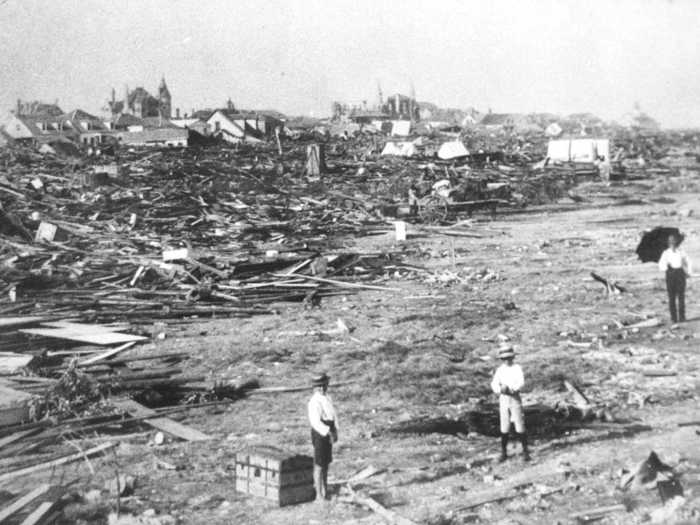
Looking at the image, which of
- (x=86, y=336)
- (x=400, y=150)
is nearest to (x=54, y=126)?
(x=400, y=150)

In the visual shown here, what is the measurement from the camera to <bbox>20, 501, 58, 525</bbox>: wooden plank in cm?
587

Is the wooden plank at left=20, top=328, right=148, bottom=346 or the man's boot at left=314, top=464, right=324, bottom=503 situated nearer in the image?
the man's boot at left=314, top=464, right=324, bottom=503

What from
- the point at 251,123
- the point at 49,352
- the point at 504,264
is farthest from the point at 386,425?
→ the point at 251,123

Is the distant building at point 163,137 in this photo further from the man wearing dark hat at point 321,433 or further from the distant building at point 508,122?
the distant building at point 508,122

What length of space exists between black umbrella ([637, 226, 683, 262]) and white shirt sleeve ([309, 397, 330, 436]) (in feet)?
40.3

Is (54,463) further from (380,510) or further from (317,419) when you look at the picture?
(380,510)

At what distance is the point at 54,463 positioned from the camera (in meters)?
7.28

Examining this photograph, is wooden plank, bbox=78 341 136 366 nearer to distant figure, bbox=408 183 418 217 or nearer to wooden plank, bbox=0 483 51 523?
wooden plank, bbox=0 483 51 523

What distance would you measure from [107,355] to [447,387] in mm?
5152

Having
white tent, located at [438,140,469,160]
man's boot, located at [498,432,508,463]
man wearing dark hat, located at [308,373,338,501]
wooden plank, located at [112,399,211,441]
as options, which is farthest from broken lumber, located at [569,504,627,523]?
white tent, located at [438,140,469,160]

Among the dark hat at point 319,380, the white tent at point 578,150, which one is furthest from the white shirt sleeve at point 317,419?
the white tent at point 578,150

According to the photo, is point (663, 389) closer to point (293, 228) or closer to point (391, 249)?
point (391, 249)

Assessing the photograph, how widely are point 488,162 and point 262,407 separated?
3377 cm

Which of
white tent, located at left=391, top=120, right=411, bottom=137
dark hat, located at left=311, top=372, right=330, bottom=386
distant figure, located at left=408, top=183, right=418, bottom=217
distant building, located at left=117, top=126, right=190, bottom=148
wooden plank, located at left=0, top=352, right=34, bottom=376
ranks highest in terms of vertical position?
white tent, located at left=391, top=120, right=411, bottom=137
